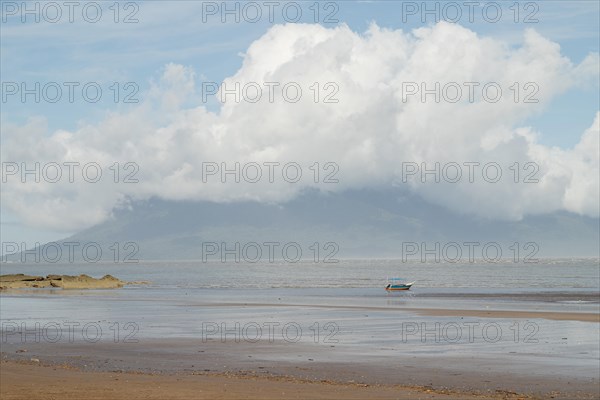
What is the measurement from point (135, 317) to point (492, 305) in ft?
97.1

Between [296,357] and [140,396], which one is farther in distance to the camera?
[296,357]

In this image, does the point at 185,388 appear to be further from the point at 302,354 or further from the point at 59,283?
the point at 59,283

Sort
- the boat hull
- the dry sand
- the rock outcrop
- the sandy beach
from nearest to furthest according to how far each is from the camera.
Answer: the dry sand
the sandy beach
the boat hull
the rock outcrop

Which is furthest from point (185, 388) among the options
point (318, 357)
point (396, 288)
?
point (396, 288)

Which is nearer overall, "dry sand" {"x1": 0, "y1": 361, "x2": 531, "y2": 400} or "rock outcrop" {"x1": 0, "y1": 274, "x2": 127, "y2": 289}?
"dry sand" {"x1": 0, "y1": 361, "x2": 531, "y2": 400}

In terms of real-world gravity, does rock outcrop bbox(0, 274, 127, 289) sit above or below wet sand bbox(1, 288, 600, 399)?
above

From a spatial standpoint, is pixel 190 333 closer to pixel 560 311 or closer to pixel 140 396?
pixel 140 396

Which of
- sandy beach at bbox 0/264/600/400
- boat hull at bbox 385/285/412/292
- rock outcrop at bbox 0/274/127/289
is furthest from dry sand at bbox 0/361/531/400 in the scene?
rock outcrop at bbox 0/274/127/289

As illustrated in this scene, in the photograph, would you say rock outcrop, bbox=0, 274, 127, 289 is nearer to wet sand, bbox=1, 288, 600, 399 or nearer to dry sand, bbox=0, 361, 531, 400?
wet sand, bbox=1, 288, 600, 399

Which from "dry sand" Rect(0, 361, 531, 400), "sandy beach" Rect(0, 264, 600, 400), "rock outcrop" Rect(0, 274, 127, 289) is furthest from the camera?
"rock outcrop" Rect(0, 274, 127, 289)

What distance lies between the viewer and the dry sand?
20.0 meters

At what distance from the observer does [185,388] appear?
69.4ft

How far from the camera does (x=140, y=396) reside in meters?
19.8

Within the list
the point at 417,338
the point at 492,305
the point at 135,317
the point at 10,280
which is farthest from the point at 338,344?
the point at 10,280
